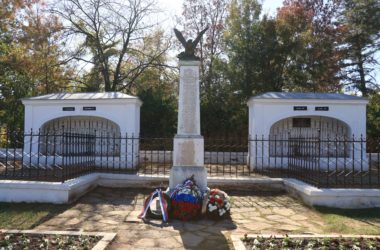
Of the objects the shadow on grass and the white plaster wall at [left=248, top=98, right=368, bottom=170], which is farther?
the white plaster wall at [left=248, top=98, right=368, bottom=170]

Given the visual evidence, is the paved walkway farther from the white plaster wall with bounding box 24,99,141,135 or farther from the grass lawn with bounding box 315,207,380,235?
the white plaster wall with bounding box 24,99,141,135

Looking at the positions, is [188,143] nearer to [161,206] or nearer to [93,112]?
[161,206]

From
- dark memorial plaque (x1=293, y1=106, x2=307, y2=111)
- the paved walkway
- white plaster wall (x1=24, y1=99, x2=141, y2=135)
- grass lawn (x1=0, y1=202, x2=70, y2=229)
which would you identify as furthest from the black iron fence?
grass lawn (x1=0, y1=202, x2=70, y2=229)

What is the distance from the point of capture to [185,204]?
24.4 ft

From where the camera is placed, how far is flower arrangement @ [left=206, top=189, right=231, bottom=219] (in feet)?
24.6

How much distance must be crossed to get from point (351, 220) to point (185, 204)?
3.32m

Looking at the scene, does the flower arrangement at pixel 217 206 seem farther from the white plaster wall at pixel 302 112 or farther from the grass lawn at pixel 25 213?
the white plaster wall at pixel 302 112

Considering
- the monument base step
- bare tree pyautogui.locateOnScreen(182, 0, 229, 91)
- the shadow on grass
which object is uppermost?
bare tree pyautogui.locateOnScreen(182, 0, 229, 91)

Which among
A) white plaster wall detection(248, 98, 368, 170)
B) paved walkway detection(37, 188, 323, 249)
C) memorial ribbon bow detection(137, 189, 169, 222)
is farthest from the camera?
white plaster wall detection(248, 98, 368, 170)

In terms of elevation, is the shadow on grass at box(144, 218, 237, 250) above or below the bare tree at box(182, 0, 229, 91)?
below

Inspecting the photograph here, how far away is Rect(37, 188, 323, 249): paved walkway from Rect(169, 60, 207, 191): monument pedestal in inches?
43.0

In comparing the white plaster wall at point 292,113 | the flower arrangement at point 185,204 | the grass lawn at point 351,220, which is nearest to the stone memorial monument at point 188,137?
the flower arrangement at point 185,204

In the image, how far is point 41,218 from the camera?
7.21 m

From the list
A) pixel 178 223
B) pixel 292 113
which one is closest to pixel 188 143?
pixel 178 223
